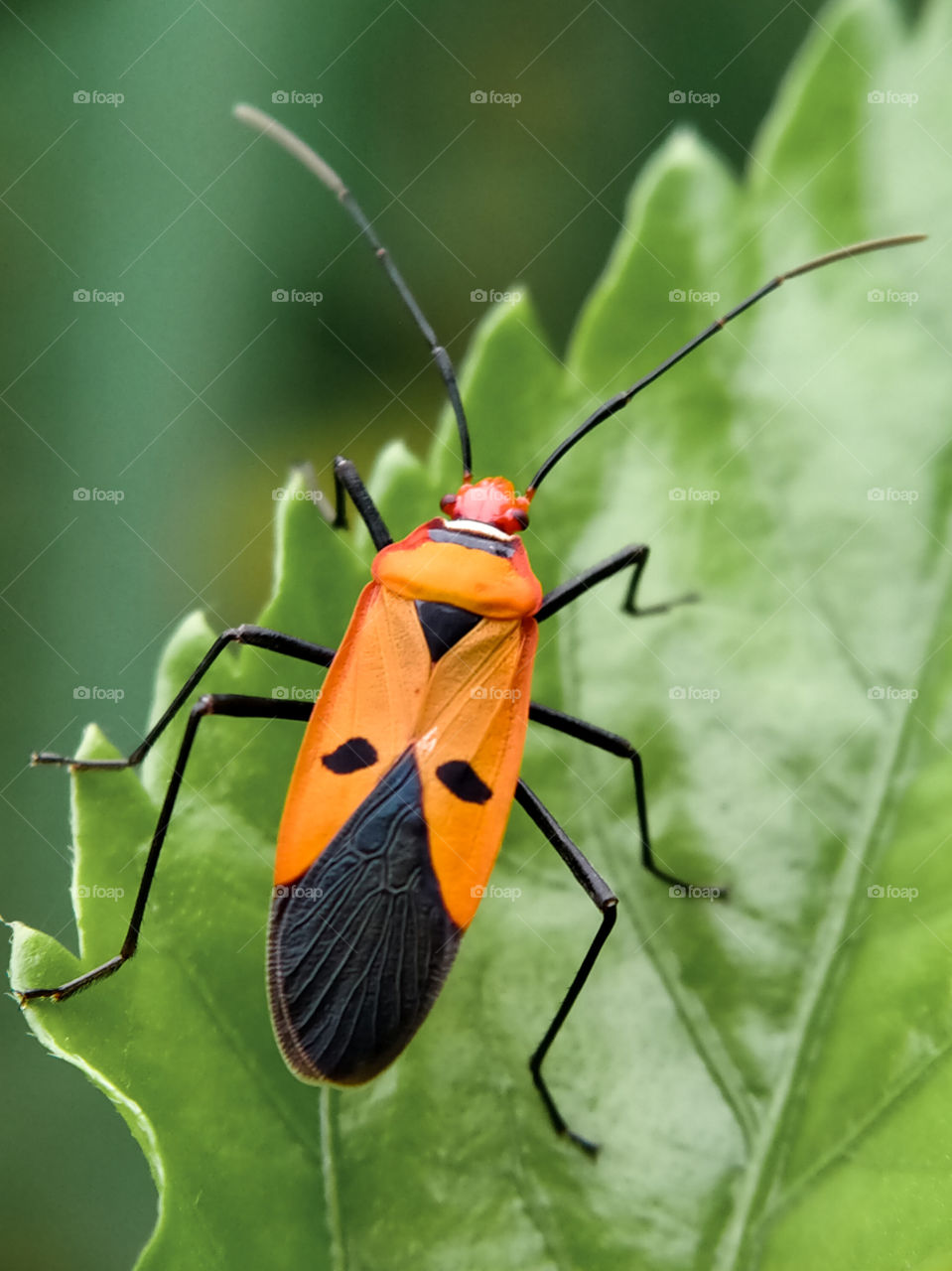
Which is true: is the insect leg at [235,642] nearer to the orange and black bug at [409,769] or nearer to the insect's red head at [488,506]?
the orange and black bug at [409,769]

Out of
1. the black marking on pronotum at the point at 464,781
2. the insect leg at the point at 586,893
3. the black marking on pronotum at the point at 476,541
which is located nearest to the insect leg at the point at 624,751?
the insect leg at the point at 586,893

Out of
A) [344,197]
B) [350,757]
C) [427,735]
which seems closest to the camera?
[350,757]

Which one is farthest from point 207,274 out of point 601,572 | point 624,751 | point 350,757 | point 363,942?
point 363,942

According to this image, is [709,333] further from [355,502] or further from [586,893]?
[586,893]

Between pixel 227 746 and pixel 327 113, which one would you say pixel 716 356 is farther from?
pixel 327 113

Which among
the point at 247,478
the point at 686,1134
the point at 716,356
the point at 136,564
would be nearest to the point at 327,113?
the point at 247,478
